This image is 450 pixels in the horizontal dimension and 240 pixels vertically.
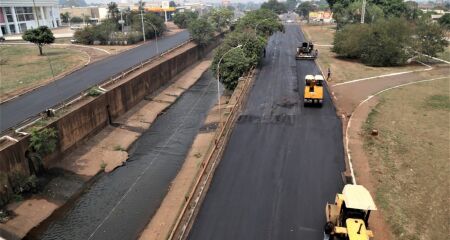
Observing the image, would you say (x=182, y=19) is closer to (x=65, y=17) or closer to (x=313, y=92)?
(x=65, y=17)

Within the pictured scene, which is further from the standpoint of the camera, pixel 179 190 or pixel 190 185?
pixel 179 190

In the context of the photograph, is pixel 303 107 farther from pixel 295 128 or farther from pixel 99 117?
pixel 99 117

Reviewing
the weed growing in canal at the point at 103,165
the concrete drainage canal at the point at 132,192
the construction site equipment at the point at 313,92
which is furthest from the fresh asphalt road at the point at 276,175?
the weed growing in canal at the point at 103,165

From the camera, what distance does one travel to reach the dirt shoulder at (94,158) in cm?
2875

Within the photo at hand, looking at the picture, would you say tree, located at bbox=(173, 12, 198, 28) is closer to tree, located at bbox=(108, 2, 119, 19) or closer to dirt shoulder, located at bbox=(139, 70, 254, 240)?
tree, located at bbox=(108, 2, 119, 19)

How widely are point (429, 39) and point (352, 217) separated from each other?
201 feet

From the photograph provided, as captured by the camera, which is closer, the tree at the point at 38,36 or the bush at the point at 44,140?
the bush at the point at 44,140

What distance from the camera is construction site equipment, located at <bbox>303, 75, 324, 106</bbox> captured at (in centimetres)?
4206

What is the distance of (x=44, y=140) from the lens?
33.8 metres

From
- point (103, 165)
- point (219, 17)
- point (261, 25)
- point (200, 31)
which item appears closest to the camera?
point (103, 165)

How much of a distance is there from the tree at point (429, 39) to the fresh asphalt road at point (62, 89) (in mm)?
53211

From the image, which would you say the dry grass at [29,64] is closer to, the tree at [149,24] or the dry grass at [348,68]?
the tree at [149,24]

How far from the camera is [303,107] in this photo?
141 feet

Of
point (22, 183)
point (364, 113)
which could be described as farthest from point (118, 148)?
point (364, 113)
